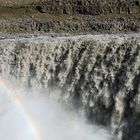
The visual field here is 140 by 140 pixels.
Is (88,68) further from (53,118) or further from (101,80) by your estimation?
(53,118)

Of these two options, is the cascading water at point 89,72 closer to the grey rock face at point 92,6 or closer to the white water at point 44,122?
the white water at point 44,122

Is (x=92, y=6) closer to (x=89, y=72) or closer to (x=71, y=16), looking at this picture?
(x=71, y=16)

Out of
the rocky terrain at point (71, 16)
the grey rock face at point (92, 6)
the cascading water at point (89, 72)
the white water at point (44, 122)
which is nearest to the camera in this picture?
the cascading water at point (89, 72)

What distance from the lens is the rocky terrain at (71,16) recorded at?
32.2 metres

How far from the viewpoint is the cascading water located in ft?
75.7

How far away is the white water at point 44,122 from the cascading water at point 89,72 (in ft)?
1.65

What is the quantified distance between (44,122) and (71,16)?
35.3 feet

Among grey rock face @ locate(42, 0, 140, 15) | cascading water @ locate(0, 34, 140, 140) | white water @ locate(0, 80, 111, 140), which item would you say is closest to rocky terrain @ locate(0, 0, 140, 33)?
grey rock face @ locate(42, 0, 140, 15)

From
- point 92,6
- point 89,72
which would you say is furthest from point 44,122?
point 92,6

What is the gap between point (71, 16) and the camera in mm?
34562

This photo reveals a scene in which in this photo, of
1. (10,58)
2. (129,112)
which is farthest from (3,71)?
(129,112)

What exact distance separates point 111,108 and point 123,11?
11.6 m

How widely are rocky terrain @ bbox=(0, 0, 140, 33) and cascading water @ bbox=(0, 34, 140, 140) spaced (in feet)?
20.2

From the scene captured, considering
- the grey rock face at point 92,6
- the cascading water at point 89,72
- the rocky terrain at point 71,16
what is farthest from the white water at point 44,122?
the grey rock face at point 92,6
